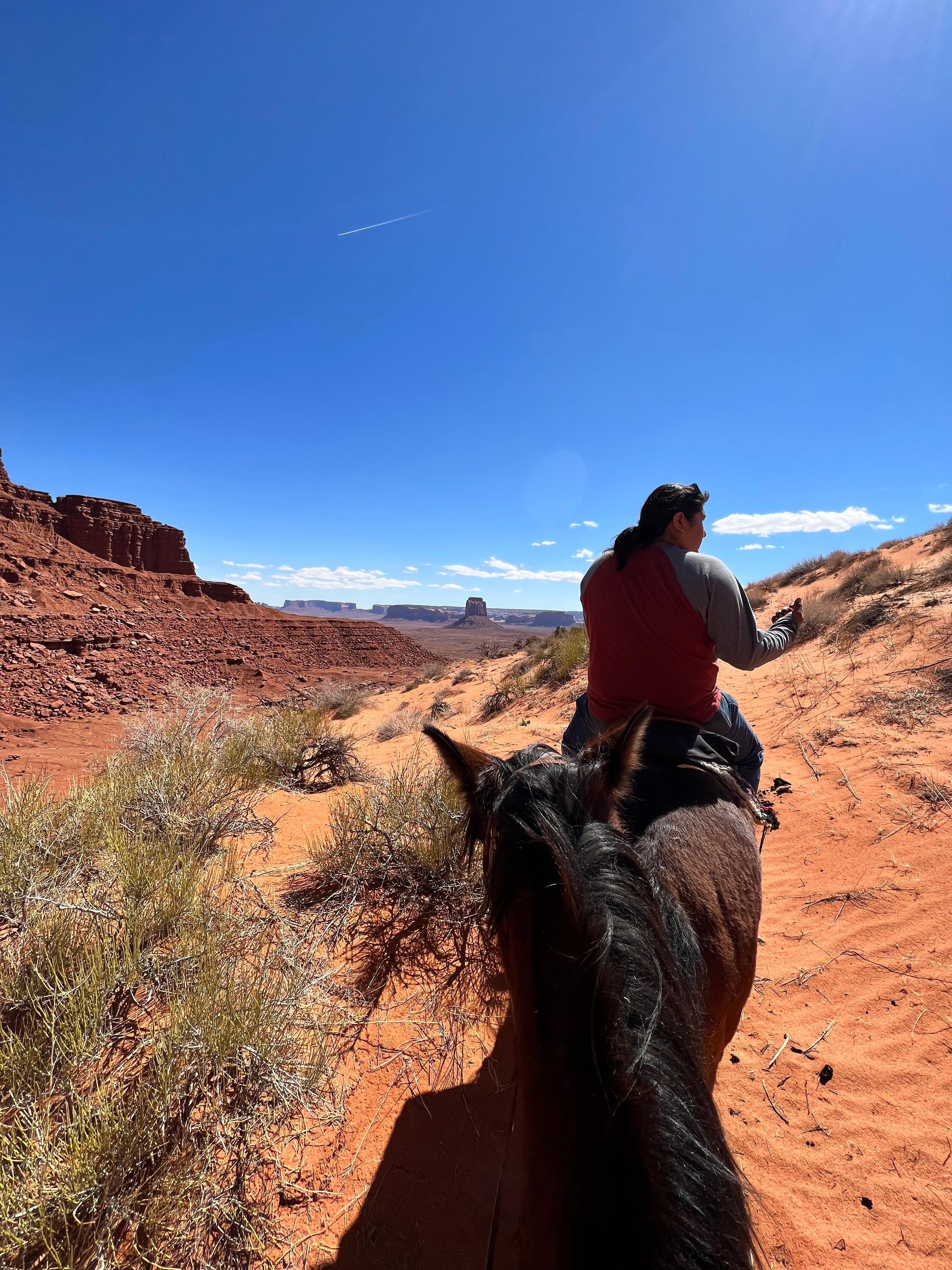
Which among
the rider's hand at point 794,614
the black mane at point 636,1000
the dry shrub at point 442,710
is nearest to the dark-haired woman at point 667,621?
the rider's hand at point 794,614

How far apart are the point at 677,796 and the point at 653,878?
0.79 meters

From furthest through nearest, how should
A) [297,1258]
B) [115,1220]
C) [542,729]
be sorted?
[542,729], [297,1258], [115,1220]

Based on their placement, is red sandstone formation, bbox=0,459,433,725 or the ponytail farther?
red sandstone formation, bbox=0,459,433,725

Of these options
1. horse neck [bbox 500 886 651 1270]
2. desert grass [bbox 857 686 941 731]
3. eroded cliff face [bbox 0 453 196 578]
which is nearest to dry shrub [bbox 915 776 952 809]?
desert grass [bbox 857 686 941 731]

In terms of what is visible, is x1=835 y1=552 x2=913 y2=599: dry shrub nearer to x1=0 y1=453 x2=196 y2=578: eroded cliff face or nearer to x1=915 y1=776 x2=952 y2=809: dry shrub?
x1=915 y1=776 x2=952 y2=809: dry shrub

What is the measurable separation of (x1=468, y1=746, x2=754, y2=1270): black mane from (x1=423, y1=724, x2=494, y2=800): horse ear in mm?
44

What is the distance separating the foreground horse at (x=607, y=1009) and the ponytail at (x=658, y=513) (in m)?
1.16

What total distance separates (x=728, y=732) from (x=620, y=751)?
1.61 m

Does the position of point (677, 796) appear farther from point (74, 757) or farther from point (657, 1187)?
point (74, 757)

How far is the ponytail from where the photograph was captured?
2338 millimetres

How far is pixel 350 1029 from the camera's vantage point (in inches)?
112

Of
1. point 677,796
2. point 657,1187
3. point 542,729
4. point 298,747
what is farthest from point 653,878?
point 542,729

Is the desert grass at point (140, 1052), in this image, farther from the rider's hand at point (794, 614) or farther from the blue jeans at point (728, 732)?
the rider's hand at point (794, 614)

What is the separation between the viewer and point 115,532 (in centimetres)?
5047
